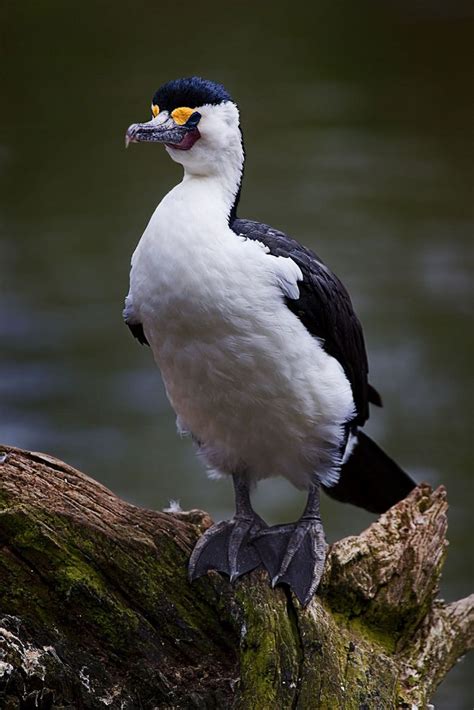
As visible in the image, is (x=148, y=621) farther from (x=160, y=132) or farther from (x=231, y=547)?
(x=160, y=132)

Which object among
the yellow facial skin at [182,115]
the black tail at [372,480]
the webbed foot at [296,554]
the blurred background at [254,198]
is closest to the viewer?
the yellow facial skin at [182,115]

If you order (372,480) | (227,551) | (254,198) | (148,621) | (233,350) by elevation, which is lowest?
(148,621)

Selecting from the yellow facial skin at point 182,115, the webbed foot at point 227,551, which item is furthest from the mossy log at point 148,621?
the yellow facial skin at point 182,115

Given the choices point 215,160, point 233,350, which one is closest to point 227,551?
point 233,350

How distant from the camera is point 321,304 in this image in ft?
8.21

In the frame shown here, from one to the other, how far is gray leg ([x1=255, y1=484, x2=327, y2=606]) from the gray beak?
2.97 feet

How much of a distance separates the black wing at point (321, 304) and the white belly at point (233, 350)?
42mm

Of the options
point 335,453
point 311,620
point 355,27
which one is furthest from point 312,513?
point 355,27

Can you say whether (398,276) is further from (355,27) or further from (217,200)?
(217,200)

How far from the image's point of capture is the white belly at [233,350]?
2.31m

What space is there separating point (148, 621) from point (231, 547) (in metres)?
0.27

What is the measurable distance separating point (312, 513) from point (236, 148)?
895 millimetres

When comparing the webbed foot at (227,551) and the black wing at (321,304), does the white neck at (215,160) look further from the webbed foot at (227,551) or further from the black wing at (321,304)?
the webbed foot at (227,551)

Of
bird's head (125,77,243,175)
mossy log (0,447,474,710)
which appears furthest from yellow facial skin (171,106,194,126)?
mossy log (0,447,474,710)
